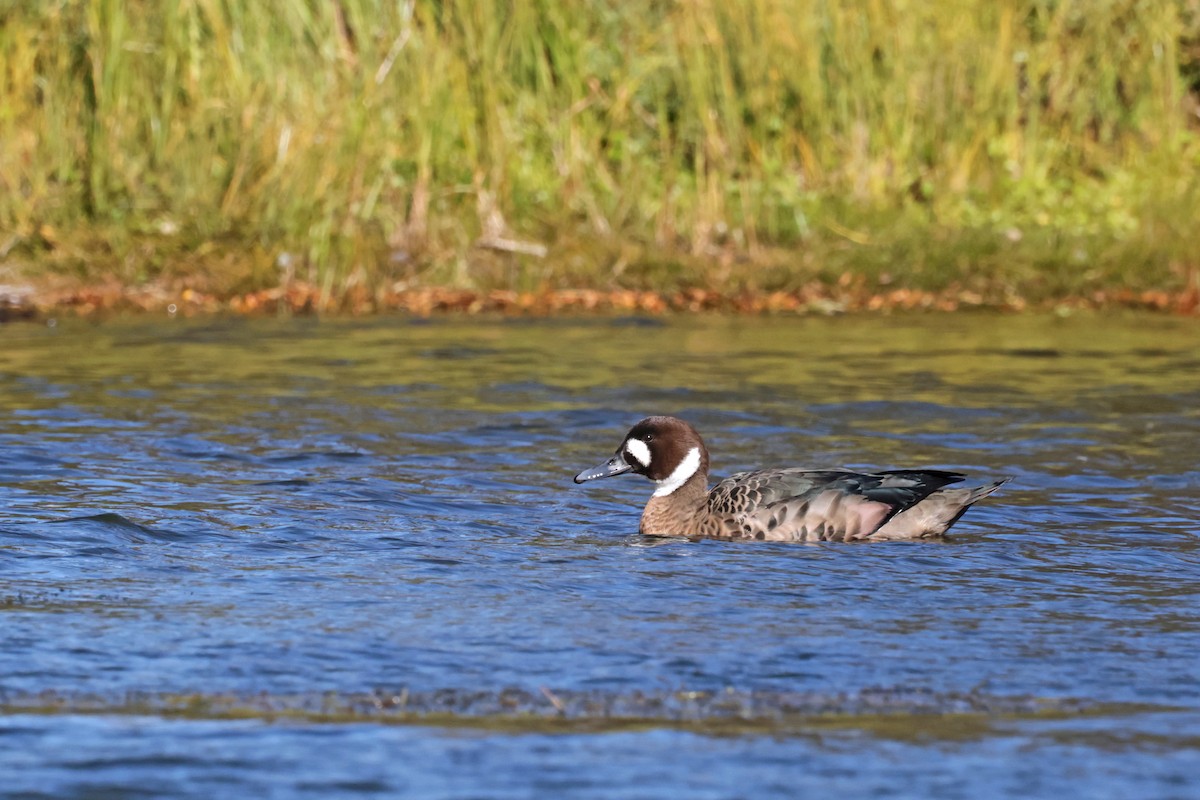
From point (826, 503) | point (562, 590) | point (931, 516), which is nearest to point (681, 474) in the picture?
point (826, 503)

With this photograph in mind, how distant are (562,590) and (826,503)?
5.68 ft

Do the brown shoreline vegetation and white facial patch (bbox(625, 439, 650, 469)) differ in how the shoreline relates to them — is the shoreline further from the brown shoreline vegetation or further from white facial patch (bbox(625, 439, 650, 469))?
white facial patch (bbox(625, 439, 650, 469))

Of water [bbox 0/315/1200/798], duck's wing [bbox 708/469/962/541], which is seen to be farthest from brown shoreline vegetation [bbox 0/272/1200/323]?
duck's wing [bbox 708/469/962/541]

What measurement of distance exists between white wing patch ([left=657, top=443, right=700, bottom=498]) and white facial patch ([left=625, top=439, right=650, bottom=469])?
13 centimetres

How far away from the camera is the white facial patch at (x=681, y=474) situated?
9.48 m

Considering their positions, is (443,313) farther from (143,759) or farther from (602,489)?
(143,759)

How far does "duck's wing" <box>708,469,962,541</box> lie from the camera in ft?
28.8

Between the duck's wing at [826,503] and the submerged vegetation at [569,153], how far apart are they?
806 cm

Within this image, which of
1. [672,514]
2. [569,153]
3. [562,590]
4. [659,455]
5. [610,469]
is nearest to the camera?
[562,590]

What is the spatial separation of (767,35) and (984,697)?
484 inches

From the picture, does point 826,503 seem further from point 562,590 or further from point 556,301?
point 556,301

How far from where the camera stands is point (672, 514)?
361 inches

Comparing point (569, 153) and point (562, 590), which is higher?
point (569, 153)

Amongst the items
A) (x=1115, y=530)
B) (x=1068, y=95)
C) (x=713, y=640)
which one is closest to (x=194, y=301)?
(x=1068, y=95)
